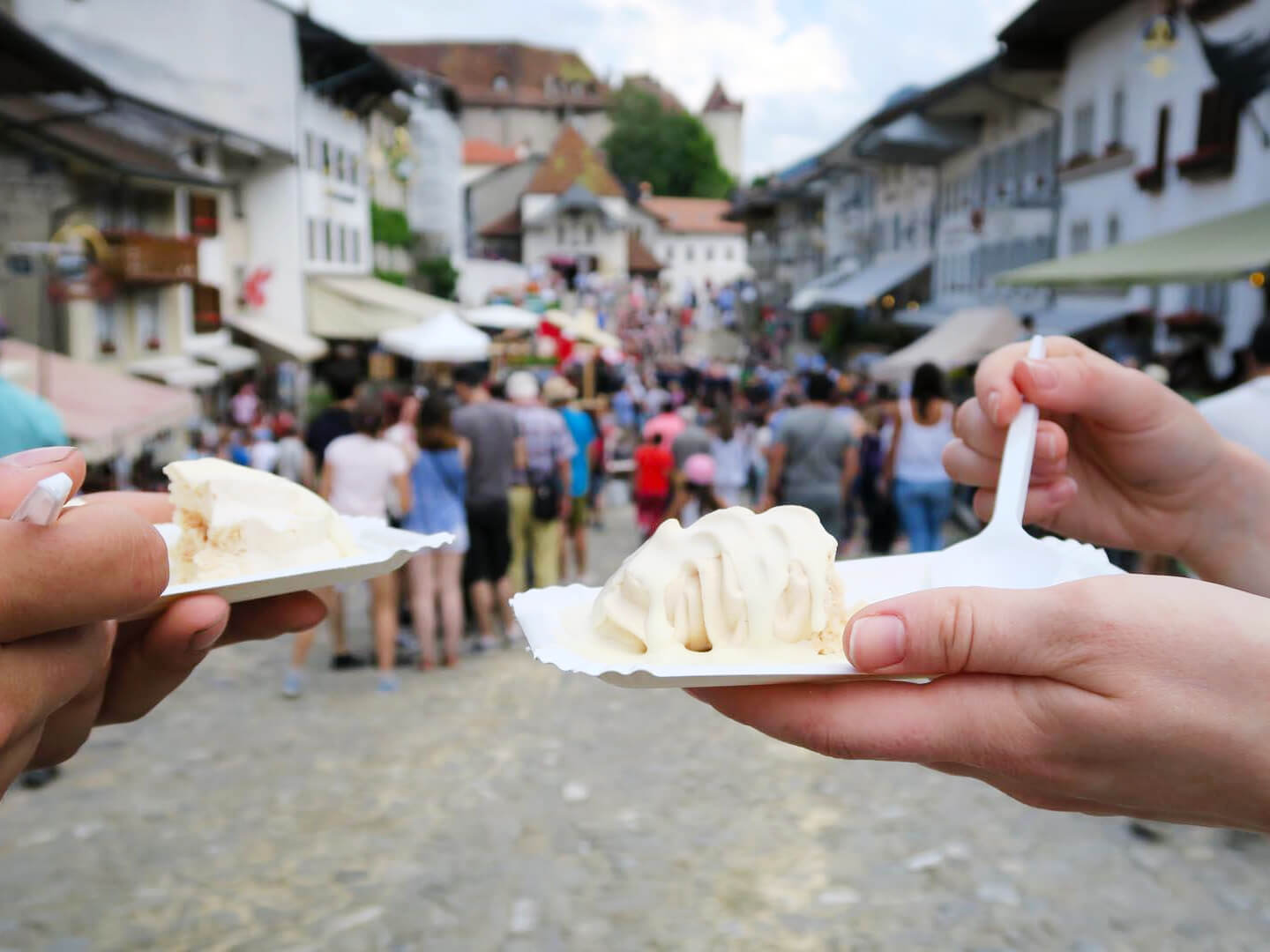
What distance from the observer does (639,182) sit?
3930 inches

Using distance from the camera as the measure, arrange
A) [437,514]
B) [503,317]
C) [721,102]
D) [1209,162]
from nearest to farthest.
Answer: [437,514], [1209,162], [503,317], [721,102]

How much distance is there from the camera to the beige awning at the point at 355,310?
31500 millimetres

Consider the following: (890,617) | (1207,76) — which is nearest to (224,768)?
(890,617)

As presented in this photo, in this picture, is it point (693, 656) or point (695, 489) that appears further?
point (695, 489)

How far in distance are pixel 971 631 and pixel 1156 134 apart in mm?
16313

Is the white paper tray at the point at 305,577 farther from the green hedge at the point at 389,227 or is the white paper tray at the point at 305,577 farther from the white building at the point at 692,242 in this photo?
the white building at the point at 692,242

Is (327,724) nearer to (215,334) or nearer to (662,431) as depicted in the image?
(662,431)

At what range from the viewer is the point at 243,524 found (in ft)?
8.50

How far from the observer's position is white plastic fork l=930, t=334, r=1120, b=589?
2219mm

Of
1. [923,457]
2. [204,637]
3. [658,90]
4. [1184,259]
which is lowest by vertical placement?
[923,457]

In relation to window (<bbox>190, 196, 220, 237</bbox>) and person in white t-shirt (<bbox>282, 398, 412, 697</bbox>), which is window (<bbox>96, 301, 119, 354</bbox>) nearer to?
window (<bbox>190, 196, 220, 237</bbox>)

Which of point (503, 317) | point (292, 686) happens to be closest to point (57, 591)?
point (292, 686)

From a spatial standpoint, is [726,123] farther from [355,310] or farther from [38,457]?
[38,457]

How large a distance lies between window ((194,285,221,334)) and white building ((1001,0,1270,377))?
57.7 feet
